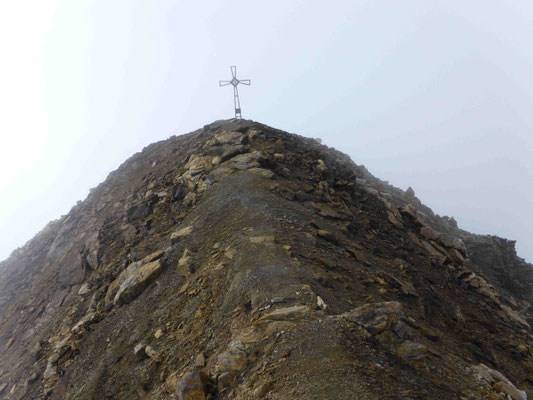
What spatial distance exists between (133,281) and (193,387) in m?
5.40

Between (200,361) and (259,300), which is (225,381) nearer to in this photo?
(200,361)

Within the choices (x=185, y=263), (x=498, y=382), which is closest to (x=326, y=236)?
(x=185, y=263)

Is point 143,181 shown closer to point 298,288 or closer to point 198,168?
point 198,168

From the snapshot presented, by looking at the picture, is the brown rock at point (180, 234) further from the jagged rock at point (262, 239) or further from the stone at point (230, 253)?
the jagged rock at point (262, 239)

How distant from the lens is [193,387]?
20.9 ft

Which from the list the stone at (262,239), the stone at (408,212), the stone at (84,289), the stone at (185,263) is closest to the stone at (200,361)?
the stone at (185,263)

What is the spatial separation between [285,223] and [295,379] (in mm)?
5322

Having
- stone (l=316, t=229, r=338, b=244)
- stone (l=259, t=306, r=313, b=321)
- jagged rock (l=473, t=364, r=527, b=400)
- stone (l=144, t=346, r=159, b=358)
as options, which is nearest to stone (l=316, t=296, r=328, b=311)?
stone (l=259, t=306, r=313, b=321)

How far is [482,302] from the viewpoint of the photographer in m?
12.1

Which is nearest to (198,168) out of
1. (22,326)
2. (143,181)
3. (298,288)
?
(143,181)

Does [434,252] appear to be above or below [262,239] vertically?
above

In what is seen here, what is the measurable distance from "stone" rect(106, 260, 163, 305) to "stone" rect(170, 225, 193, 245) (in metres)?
0.93

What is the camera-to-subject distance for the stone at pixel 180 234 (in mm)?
11547

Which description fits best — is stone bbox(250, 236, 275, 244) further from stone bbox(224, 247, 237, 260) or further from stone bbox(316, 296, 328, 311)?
stone bbox(316, 296, 328, 311)
